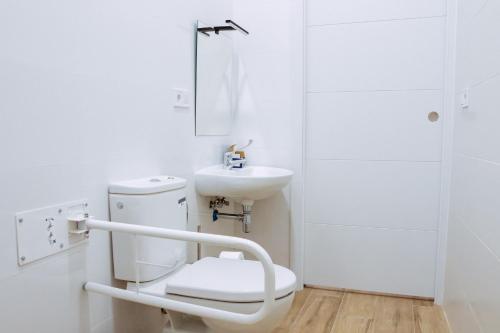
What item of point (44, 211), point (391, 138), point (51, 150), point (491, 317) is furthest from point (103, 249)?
point (391, 138)

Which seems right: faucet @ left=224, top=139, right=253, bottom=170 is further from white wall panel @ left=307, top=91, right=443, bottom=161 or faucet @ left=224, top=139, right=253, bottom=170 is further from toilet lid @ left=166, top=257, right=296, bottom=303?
toilet lid @ left=166, top=257, right=296, bottom=303

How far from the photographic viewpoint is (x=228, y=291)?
Result: 4.65 ft

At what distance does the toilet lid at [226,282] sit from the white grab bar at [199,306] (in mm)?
136

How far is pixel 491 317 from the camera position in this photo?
1.41m

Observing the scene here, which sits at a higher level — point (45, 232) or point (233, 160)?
point (233, 160)

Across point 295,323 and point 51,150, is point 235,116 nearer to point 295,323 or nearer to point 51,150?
point 295,323

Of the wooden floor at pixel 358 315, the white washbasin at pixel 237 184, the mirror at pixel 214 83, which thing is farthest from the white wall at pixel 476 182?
the mirror at pixel 214 83

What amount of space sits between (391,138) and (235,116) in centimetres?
100

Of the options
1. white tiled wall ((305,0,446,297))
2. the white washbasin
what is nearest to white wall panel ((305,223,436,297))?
white tiled wall ((305,0,446,297))

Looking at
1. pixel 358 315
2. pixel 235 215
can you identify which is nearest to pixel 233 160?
pixel 235 215

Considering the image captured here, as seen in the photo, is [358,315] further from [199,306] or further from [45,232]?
[45,232]

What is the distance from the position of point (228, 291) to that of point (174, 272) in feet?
1.14

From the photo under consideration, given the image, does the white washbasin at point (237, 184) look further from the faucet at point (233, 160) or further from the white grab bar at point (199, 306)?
the white grab bar at point (199, 306)

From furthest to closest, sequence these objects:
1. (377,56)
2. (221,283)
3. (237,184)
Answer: (377,56) < (237,184) < (221,283)
